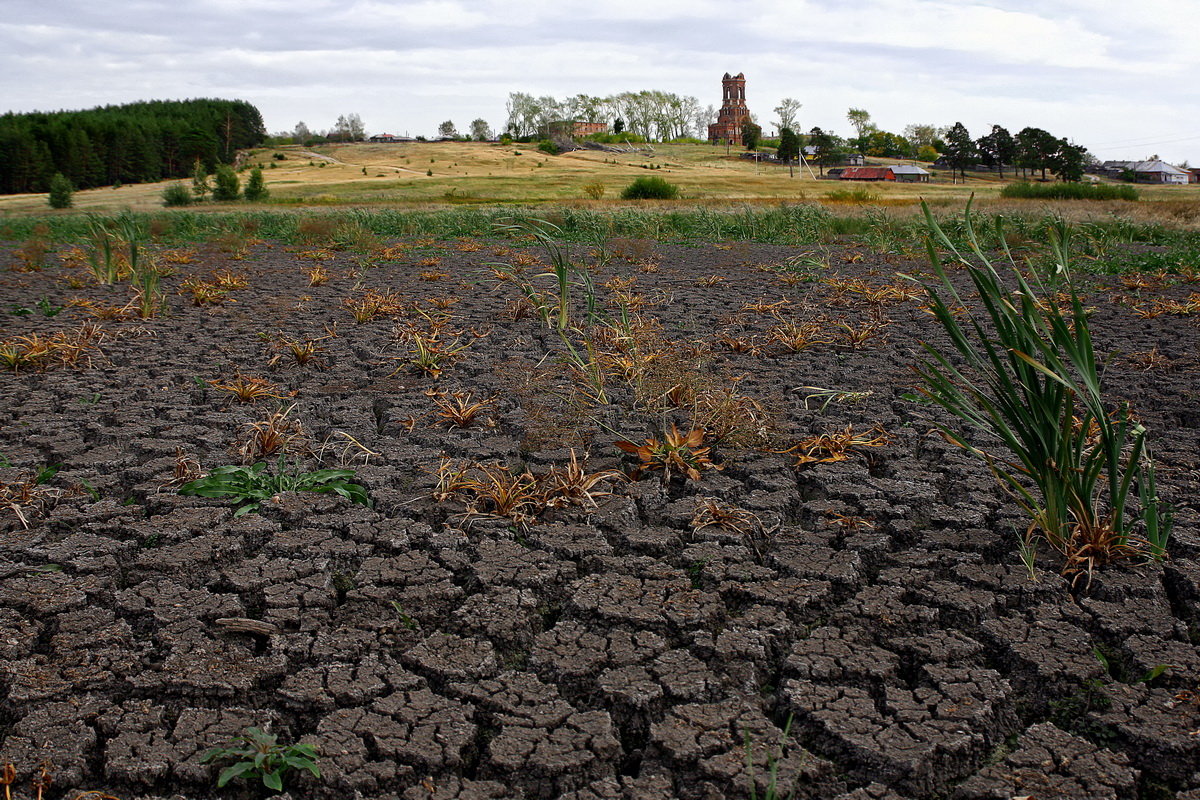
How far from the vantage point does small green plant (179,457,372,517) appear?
3429mm

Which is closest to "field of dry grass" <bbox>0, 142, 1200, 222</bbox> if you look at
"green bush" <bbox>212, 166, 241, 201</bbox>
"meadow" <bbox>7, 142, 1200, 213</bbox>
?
"meadow" <bbox>7, 142, 1200, 213</bbox>

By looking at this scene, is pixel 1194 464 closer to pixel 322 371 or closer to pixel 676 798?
pixel 676 798

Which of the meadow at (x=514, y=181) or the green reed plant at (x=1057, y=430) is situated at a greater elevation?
the meadow at (x=514, y=181)

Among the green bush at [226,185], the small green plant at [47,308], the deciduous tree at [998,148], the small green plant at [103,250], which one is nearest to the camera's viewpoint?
the small green plant at [47,308]

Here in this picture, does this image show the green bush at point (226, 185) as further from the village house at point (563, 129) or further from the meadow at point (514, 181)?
the village house at point (563, 129)

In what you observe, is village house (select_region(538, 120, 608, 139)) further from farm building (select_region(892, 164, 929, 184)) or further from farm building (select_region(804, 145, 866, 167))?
farm building (select_region(892, 164, 929, 184))

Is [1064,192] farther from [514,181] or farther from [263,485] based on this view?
[263,485]

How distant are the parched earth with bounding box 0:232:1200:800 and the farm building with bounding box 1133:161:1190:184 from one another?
Result: 280 feet

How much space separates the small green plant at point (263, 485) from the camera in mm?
3429

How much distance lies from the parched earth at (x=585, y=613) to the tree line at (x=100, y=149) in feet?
203

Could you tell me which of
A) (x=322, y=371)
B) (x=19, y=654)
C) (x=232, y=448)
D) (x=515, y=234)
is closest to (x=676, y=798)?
(x=19, y=654)

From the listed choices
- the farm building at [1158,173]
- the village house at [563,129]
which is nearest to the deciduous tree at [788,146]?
the farm building at [1158,173]

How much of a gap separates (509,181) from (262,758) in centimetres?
5340

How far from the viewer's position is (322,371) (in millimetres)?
5707
